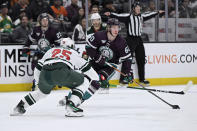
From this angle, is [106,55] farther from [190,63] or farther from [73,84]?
[190,63]

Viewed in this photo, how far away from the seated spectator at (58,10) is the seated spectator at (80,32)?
47cm

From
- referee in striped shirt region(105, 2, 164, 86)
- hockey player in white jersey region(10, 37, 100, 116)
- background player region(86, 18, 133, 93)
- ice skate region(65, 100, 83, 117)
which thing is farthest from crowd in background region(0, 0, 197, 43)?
ice skate region(65, 100, 83, 117)

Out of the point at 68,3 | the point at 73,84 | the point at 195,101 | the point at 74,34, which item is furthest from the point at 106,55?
the point at 68,3

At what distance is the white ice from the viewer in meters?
4.05

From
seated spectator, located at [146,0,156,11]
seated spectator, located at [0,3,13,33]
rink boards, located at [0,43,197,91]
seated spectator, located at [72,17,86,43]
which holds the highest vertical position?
seated spectator, located at [146,0,156,11]

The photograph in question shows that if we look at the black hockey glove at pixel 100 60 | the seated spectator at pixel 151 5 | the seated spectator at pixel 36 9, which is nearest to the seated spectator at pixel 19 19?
the seated spectator at pixel 36 9

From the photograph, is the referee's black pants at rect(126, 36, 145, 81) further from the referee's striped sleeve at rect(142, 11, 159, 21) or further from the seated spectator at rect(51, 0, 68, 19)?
the seated spectator at rect(51, 0, 68, 19)

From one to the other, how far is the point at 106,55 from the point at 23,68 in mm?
2064

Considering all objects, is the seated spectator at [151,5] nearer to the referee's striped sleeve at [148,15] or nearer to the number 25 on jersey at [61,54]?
the referee's striped sleeve at [148,15]

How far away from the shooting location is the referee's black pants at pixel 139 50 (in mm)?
8633

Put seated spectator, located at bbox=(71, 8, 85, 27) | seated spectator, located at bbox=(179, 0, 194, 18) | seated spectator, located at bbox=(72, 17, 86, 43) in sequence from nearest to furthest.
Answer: seated spectator, located at bbox=(72, 17, 86, 43), seated spectator, located at bbox=(71, 8, 85, 27), seated spectator, located at bbox=(179, 0, 194, 18)

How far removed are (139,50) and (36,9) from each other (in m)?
2.01

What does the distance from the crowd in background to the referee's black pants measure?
0.66 meters

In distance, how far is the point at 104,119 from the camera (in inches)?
181
